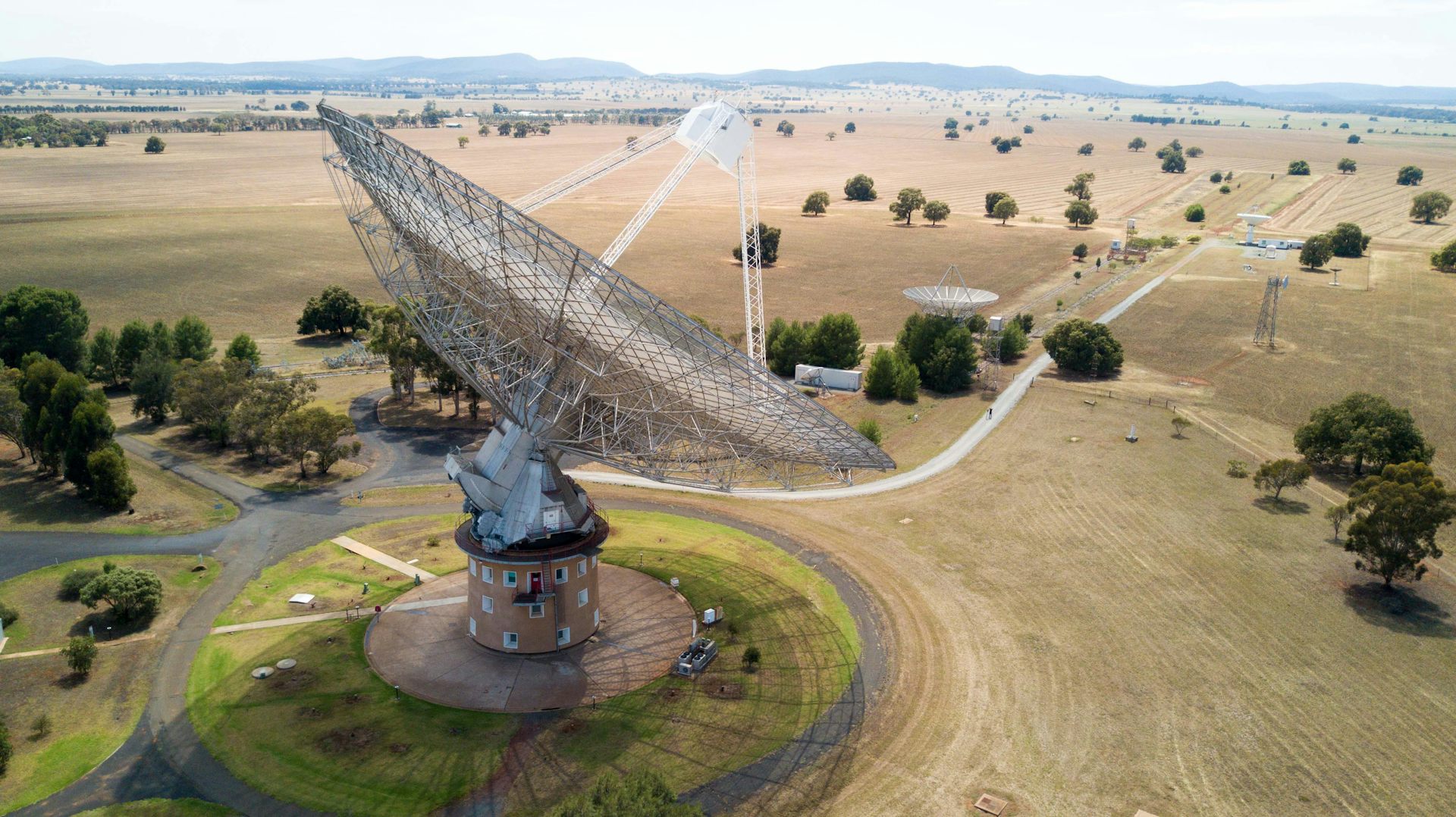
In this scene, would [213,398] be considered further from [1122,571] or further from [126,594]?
[1122,571]

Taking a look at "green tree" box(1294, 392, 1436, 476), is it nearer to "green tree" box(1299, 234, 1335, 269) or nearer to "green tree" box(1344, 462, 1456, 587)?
"green tree" box(1344, 462, 1456, 587)

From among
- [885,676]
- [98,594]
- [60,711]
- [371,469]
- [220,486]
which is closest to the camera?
[60,711]

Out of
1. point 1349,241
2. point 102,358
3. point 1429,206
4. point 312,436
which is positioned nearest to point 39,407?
point 312,436

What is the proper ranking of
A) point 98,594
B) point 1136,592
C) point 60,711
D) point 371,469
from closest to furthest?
point 60,711 < point 98,594 < point 1136,592 < point 371,469

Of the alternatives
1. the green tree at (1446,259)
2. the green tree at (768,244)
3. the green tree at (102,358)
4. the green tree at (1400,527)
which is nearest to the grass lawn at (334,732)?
the green tree at (1400,527)

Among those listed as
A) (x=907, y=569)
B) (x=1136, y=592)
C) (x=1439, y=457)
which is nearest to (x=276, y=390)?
(x=907, y=569)

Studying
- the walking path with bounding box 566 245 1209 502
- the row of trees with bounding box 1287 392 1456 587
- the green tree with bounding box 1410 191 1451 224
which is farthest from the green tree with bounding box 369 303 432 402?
the green tree with bounding box 1410 191 1451 224

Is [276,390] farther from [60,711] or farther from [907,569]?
[907,569]
